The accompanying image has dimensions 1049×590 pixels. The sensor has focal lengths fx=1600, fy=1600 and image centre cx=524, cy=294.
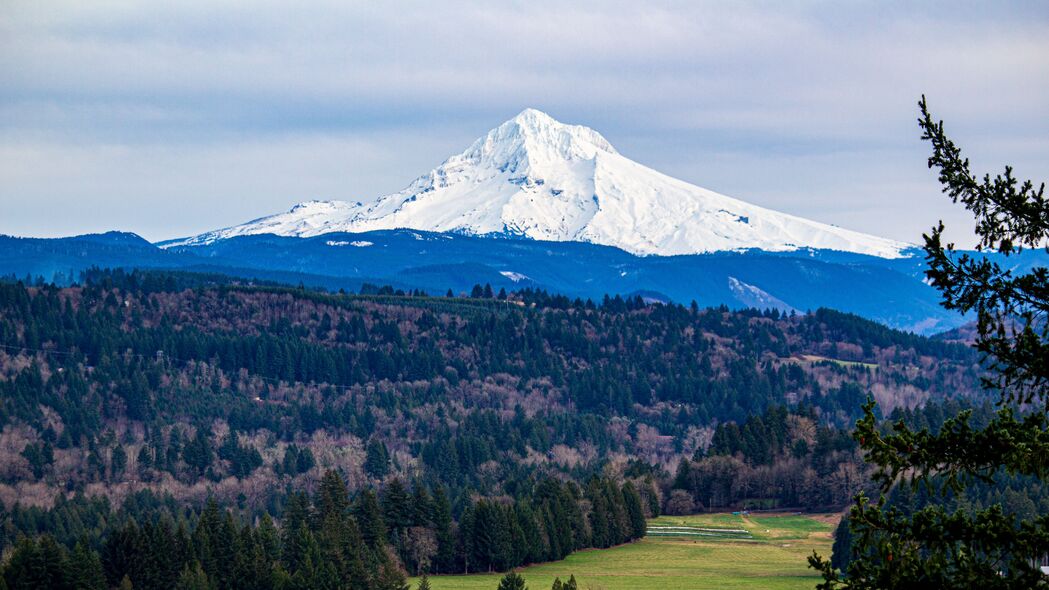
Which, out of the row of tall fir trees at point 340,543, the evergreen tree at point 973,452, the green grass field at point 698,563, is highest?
the evergreen tree at point 973,452

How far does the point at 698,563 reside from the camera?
5310 inches

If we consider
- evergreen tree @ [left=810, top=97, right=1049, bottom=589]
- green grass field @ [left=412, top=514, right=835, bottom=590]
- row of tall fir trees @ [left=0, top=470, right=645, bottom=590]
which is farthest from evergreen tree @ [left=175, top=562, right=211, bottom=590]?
evergreen tree @ [left=810, top=97, right=1049, bottom=589]

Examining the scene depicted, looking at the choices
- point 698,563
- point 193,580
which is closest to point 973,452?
point 193,580

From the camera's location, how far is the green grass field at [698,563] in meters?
122

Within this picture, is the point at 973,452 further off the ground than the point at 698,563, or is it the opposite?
the point at 973,452

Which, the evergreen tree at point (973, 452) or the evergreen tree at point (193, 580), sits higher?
the evergreen tree at point (973, 452)

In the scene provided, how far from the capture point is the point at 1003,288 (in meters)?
26.0

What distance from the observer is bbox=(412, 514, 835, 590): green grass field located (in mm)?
122150

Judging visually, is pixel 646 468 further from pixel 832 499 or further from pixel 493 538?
pixel 493 538

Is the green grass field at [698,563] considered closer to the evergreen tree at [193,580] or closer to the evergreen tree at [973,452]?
the evergreen tree at [193,580]

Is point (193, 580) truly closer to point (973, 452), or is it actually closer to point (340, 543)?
point (340, 543)

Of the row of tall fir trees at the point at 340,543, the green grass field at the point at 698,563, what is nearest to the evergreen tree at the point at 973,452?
the row of tall fir trees at the point at 340,543

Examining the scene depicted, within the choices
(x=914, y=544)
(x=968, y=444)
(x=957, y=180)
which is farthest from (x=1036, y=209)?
(x=914, y=544)

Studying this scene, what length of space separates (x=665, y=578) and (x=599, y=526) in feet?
88.1
